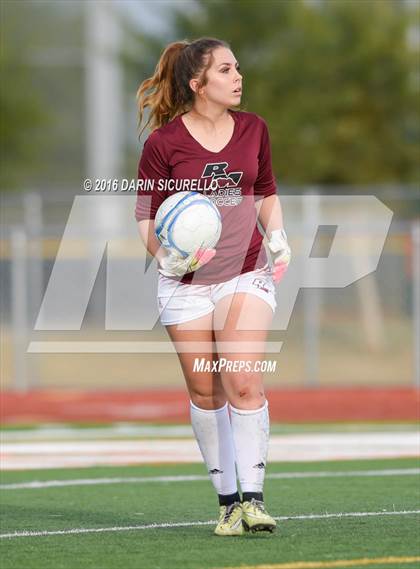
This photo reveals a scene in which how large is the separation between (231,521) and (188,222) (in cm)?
139

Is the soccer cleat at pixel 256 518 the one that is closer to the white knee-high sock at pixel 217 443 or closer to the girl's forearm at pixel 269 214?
the white knee-high sock at pixel 217 443

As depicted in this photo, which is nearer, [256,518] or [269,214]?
[256,518]

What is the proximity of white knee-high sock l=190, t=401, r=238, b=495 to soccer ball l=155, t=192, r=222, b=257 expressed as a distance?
0.78m

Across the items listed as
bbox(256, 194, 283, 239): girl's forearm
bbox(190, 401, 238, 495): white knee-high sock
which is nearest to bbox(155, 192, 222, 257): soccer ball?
bbox(256, 194, 283, 239): girl's forearm

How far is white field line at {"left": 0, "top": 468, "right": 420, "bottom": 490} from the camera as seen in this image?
886cm

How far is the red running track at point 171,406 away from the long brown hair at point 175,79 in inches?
315

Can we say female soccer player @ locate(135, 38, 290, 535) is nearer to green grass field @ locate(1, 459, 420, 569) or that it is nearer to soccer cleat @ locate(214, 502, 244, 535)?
soccer cleat @ locate(214, 502, 244, 535)

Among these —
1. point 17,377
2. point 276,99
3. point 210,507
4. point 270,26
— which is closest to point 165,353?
point 17,377

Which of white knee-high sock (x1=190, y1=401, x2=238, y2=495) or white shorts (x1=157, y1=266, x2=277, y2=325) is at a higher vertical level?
white shorts (x1=157, y1=266, x2=277, y2=325)

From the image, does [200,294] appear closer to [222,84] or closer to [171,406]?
[222,84]

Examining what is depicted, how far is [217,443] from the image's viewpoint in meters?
6.28

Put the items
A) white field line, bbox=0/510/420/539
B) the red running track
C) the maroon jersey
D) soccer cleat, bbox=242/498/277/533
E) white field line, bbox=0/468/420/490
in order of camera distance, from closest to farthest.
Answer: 1. soccer cleat, bbox=242/498/277/533
2. the maroon jersey
3. white field line, bbox=0/510/420/539
4. white field line, bbox=0/468/420/490
5. the red running track

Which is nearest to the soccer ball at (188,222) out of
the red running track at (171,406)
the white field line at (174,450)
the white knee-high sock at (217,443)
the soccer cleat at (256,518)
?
the white knee-high sock at (217,443)

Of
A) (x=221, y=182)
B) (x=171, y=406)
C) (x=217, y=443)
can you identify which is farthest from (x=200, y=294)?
(x=171, y=406)
